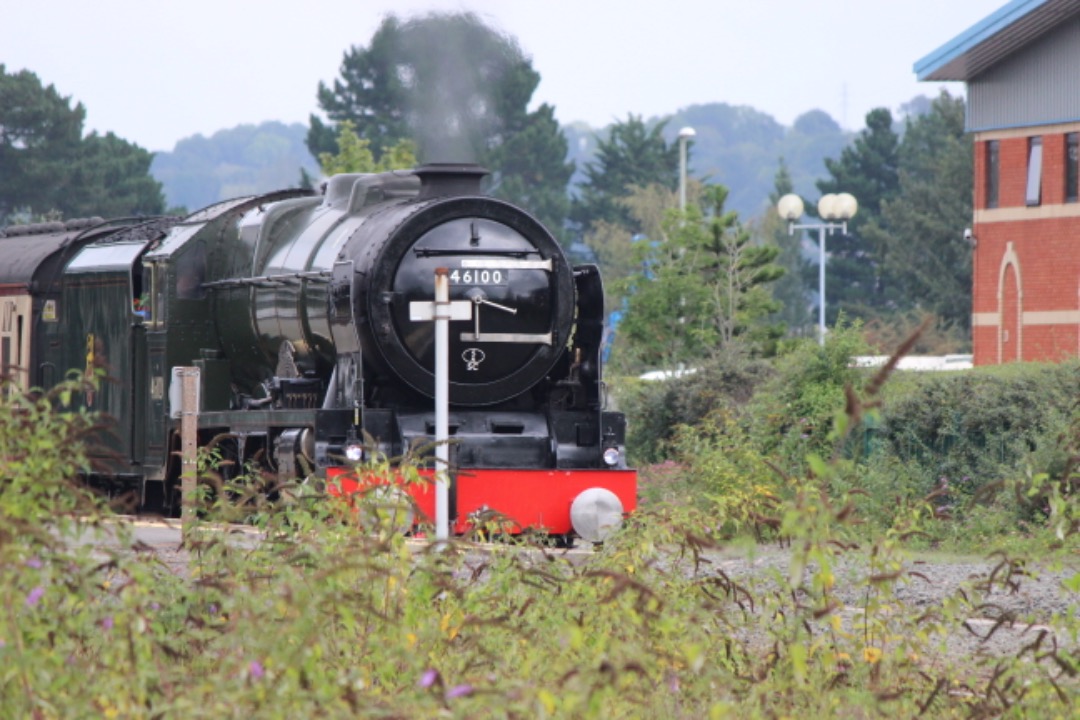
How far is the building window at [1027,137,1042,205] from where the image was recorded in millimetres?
35406

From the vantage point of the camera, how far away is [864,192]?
8931cm

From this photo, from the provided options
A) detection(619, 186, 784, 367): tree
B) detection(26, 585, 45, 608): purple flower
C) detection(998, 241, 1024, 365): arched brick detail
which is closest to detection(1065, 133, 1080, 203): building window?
detection(998, 241, 1024, 365): arched brick detail

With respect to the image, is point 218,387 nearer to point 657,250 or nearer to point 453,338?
point 453,338

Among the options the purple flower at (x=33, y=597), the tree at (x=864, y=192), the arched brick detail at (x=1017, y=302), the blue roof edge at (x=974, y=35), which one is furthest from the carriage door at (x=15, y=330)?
the tree at (x=864, y=192)

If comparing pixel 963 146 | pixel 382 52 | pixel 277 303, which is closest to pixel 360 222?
pixel 277 303

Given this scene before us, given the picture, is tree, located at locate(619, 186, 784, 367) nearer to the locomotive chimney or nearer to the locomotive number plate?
the locomotive chimney

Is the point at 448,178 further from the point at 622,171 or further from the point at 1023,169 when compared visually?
the point at 622,171

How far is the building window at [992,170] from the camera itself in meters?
37.1

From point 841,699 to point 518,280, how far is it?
25.3 ft

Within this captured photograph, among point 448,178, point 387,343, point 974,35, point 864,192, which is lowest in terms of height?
point 387,343

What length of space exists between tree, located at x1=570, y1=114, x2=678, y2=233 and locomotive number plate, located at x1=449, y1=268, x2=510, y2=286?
76.0 metres

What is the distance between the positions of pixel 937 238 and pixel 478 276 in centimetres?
6626

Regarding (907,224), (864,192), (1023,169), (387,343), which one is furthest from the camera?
Answer: (864,192)

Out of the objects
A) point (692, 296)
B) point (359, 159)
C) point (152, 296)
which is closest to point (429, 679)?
point (152, 296)
